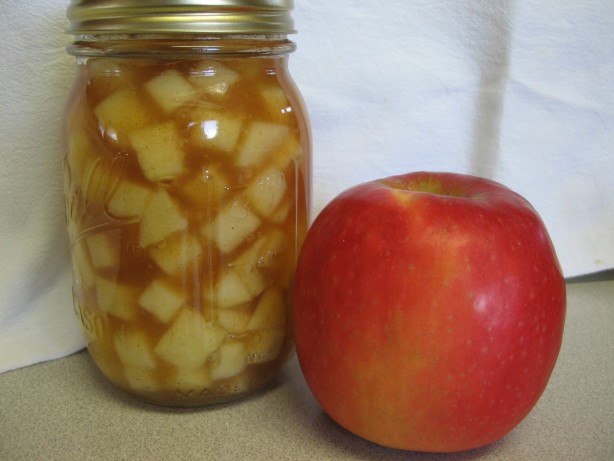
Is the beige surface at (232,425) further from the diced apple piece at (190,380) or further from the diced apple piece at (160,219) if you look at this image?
the diced apple piece at (160,219)

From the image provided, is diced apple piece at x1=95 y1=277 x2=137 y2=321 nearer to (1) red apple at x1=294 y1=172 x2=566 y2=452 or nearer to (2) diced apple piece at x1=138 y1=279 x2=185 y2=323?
(2) diced apple piece at x1=138 y1=279 x2=185 y2=323

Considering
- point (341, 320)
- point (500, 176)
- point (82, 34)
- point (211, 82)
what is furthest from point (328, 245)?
Answer: point (500, 176)

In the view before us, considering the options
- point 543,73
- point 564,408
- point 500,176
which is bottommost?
point 564,408

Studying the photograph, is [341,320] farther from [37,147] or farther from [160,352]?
[37,147]

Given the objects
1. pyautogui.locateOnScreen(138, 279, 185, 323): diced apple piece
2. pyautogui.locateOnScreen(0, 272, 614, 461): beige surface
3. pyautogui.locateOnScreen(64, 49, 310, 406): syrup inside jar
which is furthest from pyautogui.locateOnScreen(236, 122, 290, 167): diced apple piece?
pyautogui.locateOnScreen(0, 272, 614, 461): beige surface

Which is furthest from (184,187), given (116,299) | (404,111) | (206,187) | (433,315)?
(404,111)

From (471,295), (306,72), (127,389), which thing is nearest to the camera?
(471,295)
